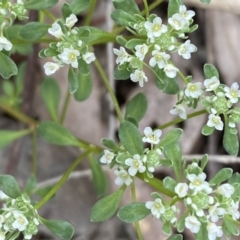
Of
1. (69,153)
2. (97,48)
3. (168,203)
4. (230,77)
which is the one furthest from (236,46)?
(168,203)

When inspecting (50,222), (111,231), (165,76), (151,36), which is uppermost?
(151,36)

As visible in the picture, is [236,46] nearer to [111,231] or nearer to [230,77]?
[230,77]

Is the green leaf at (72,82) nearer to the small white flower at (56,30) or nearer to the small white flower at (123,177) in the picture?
the small white flower at (56,30)

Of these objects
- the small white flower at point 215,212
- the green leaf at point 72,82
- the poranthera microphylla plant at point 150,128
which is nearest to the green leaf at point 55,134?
the poranthera microphylla plant at point 150,128

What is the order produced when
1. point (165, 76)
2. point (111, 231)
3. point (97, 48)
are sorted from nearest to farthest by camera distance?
point (165, 76)
point (111, 231)
point (97, 48)

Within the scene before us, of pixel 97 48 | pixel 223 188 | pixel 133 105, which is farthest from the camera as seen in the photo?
pixel 97 48

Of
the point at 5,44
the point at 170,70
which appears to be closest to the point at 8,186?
the point at 5,44

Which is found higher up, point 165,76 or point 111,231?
point 165,76

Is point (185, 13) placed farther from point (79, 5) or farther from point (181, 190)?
point (181, 190)
